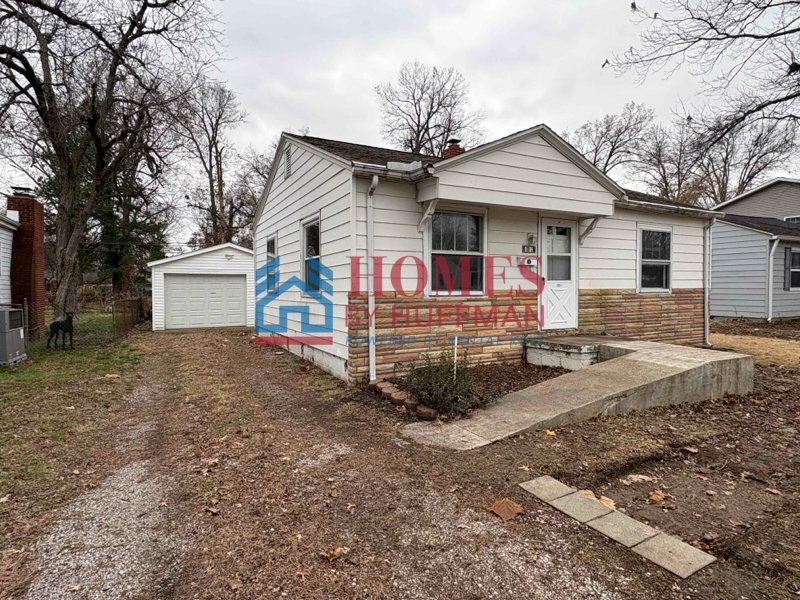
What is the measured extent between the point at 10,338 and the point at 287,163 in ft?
21.5

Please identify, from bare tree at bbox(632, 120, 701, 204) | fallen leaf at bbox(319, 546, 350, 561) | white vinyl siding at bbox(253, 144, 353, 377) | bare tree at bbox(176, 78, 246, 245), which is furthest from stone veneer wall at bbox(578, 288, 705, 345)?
bare tree at bbox(176, 78, 246, 245)

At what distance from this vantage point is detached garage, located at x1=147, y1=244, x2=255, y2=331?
51.1 ft

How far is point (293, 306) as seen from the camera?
9.29m

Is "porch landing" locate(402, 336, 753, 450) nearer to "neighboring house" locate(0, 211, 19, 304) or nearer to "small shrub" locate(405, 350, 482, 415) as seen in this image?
"small shrub" locate(405, 350, 482, 415)

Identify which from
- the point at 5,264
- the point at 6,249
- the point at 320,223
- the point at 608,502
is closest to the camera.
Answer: the point at 608,502

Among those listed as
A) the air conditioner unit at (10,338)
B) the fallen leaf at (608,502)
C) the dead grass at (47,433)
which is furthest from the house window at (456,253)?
the air conditioner unit at (10,338)

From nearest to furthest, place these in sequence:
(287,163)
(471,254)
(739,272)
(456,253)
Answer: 1. (456,253)
2. (471,254)
3. (287,163)
4. (739,272)

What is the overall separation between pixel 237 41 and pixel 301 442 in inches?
487

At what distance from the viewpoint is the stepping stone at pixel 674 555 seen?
2254mm

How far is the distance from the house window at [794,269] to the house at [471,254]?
9.31 meters

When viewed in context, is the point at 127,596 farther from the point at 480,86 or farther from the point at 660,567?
the point at 480,86

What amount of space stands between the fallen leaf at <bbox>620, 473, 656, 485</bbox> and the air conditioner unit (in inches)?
421

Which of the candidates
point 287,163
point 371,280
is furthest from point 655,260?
point 287,163

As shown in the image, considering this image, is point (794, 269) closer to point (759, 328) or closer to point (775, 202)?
point (759, 328)
